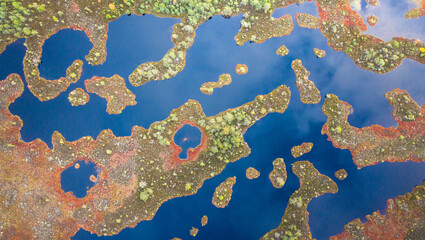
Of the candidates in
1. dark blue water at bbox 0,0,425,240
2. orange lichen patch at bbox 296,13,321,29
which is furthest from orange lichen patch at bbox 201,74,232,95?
orange lichen patch at bbox 296,13,321,29

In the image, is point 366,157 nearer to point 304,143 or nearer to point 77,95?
point 304,143

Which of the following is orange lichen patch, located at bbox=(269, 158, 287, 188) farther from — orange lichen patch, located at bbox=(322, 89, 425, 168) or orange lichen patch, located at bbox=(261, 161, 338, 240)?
orange lichen patch, located at bbox=(322, 89, 425, 168)

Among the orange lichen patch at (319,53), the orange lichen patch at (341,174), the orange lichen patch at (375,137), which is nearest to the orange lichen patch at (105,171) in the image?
the orange lichen patch at (375,137)

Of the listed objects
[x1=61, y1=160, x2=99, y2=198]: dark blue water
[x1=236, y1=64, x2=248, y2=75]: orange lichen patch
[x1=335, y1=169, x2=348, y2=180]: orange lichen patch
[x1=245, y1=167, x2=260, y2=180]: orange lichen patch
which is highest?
[x1=236, y1=64, x2=248, y2=75]: orange lichen patch

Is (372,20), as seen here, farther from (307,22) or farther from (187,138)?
(187,138)

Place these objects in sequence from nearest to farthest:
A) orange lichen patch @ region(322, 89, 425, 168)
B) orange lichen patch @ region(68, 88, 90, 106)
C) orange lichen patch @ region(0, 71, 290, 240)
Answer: orange lichen patch @ region(0, 71, 290, 240) < orange lichen patch @ region(68, 88, 90, 106) < orange lichen patch @ region(322, 89, 425, 168)

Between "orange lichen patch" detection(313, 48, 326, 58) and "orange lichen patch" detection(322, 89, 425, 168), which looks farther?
"orange lichen patch" detection(313, 48, 326, 58)

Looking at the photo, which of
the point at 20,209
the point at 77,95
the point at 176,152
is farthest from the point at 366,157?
the point at 20,209
